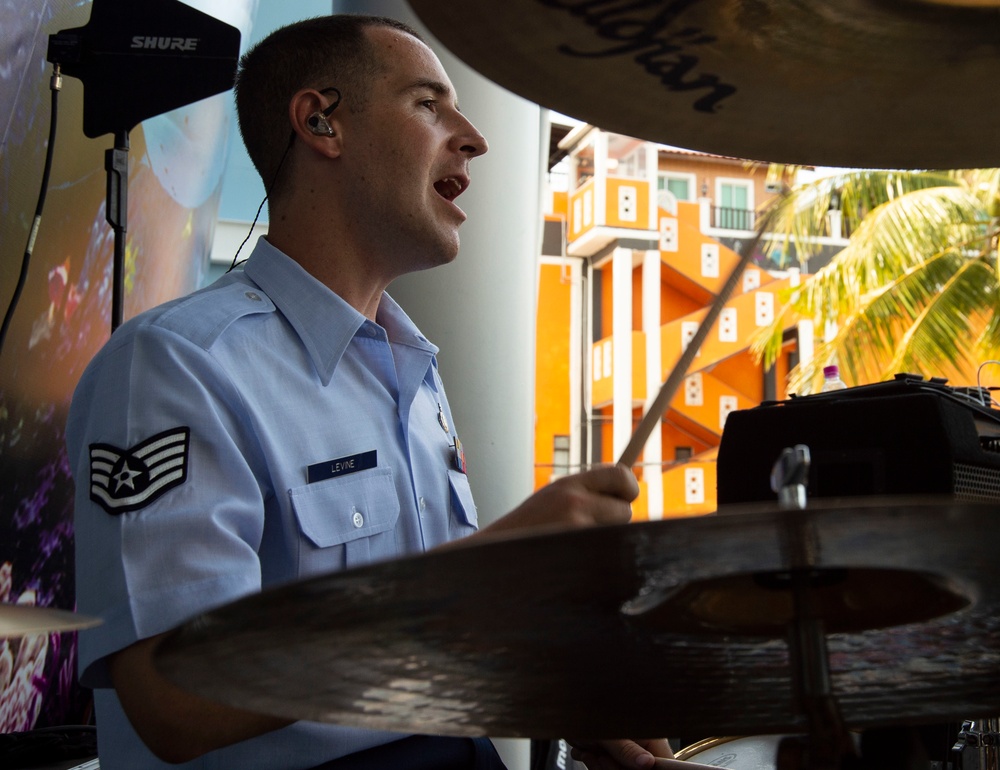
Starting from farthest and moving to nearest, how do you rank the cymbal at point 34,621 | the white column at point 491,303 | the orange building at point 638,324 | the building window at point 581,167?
1. the building window at point 581,167
2. the orange building at point 638,324
3. the white column at point 491,303
4. the cymbal at point 34,621

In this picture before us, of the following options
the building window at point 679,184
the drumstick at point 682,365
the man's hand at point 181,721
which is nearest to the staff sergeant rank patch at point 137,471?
the man's hand at point 181,721

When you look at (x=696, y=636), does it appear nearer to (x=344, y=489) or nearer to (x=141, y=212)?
(x=344, y=489)

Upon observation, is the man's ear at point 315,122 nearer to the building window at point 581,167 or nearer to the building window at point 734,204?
the building window at point 581,167

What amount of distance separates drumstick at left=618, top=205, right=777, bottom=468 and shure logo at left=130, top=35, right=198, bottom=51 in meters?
1.05

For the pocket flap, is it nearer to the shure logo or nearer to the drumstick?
the drumstick

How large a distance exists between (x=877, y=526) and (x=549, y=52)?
2.01ft

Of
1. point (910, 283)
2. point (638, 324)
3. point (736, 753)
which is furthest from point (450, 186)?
point (638, 324)

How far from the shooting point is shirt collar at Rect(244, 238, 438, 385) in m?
1.17

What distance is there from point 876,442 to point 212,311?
3.56 ft

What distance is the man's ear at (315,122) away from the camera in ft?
4.54

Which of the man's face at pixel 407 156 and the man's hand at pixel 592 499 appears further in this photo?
the man's face at pixel 407 156

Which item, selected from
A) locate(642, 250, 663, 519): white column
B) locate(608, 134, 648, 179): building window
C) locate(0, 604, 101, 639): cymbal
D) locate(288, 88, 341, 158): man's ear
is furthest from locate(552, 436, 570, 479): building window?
locate(0, 604, 101, 639): cymbal

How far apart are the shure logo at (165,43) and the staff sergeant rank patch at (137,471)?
828 mm

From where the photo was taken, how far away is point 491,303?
202 cm
